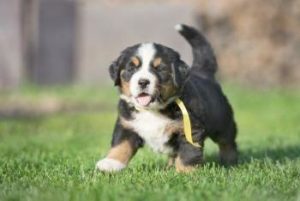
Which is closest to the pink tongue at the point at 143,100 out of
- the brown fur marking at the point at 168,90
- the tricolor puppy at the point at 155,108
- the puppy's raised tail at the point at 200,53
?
the tricolor puppy at the point at 155,108

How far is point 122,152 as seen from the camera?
21.2 ft

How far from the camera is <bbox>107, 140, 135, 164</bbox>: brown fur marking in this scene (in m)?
6.43

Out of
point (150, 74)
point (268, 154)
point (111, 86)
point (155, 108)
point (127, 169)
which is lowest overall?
point (111, 86)

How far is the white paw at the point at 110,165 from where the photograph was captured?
628 cm

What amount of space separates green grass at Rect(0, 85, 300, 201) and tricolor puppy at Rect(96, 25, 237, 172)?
0.15m

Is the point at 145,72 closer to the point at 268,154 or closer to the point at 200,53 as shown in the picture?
the point at 200,53

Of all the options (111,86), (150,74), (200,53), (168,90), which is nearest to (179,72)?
(168,90)

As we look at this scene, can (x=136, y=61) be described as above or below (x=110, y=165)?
above

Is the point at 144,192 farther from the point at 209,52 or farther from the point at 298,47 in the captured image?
the point at 298,47

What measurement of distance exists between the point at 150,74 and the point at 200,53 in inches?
59.7

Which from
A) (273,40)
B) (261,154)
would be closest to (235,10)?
(273,40)

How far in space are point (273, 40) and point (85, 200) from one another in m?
14.2

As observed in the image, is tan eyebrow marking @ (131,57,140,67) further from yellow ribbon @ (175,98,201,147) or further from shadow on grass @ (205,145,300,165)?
shadow on grass @ (205,145,300,165)

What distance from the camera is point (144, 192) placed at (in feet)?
16.8
